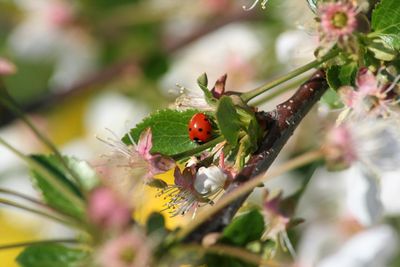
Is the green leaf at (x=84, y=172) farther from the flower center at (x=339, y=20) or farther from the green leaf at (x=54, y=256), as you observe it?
the flower center at (x=339, y=20)

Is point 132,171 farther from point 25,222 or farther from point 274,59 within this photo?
point 25,222

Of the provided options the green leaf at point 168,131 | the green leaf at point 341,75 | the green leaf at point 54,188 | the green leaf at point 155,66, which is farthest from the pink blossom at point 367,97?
the green leaf at point 155,66

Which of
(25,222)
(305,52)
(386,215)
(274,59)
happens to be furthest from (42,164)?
(25,222)

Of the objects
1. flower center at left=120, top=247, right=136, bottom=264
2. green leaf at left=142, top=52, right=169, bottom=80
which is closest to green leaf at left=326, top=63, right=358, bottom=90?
flower center at left=120, top=247, right=136, bottom=264

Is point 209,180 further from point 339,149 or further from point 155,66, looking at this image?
point 155,66

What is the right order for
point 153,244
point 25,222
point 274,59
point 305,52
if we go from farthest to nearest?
point 25,222 → point 274,59 → point 305,52 → point 153,244
